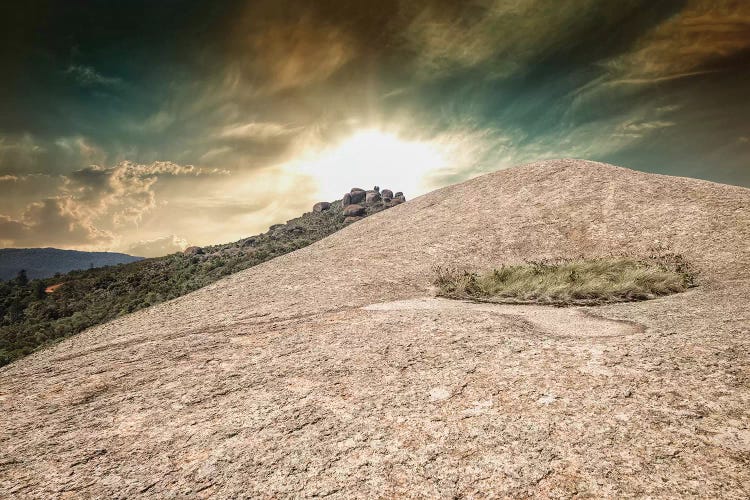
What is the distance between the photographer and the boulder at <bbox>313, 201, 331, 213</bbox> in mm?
146000

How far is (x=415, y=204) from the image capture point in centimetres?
2388

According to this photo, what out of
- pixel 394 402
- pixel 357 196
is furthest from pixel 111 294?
pixel 357 196

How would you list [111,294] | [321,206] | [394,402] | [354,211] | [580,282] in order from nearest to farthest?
[394,402], [580,282], [111,294], [354,211], [321,206]

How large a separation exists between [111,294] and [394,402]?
256 feet

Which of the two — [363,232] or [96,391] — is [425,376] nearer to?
[96,391]

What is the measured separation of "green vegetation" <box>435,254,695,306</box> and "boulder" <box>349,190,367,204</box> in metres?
141

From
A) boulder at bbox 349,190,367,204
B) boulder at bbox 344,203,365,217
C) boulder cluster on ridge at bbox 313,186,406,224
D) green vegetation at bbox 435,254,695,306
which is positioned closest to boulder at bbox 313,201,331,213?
boulder cluster on ridge at bbox 313,186,406,224

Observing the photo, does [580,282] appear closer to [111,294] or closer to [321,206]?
[111,294]

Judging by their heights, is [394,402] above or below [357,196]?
below

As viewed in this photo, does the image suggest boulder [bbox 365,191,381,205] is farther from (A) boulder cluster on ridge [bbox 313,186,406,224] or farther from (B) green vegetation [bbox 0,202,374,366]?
(B) green vegetation [bbox 0,202,374,366]

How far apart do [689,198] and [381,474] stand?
1885 centimetres

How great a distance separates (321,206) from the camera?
14875cm

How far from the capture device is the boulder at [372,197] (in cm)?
15225

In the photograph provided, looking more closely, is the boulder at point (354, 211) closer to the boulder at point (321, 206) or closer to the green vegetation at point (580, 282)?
the boulder at point (321, 206)
